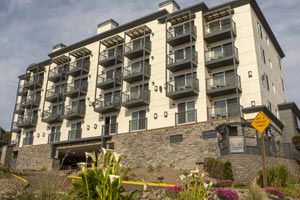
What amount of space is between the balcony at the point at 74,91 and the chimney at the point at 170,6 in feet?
44.1

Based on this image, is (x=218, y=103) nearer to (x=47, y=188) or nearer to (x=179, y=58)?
(x=179, y=58)

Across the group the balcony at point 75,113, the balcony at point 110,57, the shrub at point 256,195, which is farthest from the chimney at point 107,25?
the shrub at point 256,195

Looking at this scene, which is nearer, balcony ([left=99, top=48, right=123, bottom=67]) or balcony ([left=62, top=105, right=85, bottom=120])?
balcony ([left=99, top=48, right=123, bottom=67])

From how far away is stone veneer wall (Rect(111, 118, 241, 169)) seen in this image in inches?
970

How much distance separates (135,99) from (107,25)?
523 inches

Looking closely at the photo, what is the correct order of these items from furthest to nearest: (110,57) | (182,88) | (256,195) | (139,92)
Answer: (110,57)
(139,92)
(182,88)
(256,195)

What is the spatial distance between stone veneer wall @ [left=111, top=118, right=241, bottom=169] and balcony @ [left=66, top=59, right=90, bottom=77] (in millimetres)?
10530

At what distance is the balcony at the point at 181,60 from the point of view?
2772 centimetres

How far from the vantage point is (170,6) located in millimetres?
32938

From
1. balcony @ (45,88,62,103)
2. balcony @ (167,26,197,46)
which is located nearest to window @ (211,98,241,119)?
balcony @ (167,26,197,46)

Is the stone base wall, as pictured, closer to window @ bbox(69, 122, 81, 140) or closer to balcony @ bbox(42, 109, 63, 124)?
window @ bbox(69, 122, 81, 140)

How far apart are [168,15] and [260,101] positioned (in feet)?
43.6

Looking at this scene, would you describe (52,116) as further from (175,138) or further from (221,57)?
(221,57)

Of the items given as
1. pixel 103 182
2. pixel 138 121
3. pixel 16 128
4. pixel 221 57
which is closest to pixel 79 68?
pixel 138 121
